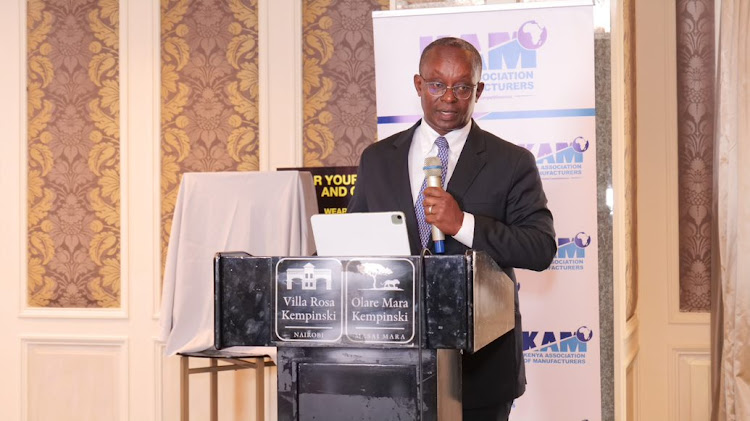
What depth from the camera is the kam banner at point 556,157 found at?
3229 mm

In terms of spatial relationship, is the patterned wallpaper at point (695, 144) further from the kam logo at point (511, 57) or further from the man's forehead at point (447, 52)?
the man's forehead at point (447, 52)

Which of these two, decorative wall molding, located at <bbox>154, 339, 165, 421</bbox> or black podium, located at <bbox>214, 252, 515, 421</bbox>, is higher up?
black podium, located at <bbox>214, 252, 515, 421</bbox>

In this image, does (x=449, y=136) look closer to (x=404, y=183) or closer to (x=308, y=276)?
(x=404, y=183)

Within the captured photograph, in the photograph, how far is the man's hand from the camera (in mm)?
1797

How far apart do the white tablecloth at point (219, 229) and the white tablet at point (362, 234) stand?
1.97m

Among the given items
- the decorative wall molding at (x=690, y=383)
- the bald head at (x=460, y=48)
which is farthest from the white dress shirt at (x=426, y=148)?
the decorative wall molding at (x=690, y=383)

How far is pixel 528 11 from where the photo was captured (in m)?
3.25

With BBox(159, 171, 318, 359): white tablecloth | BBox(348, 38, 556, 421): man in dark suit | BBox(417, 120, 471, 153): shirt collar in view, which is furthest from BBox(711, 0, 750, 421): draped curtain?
BBox(417, 120, 471, 153): shirt collar

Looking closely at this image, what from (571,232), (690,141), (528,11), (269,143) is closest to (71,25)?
(269,143)

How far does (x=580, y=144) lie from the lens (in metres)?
3.24

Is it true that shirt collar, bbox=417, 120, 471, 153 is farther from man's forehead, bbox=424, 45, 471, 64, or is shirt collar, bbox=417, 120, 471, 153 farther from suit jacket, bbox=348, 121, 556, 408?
man's forehead, bbox=424, 45, 471, 64

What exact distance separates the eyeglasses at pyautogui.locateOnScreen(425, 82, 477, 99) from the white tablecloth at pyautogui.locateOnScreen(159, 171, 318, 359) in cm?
156

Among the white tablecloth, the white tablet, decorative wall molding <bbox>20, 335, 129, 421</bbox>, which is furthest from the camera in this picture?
decorative wall molding <bbox>20, 335, 129, 421</bbox>

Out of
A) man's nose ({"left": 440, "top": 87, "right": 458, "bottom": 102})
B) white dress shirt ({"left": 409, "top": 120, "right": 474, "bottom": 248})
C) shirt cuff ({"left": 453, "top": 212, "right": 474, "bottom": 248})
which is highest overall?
man's nose ({"left": 440, "top": 87, "right": 458, "bottom": 102})
